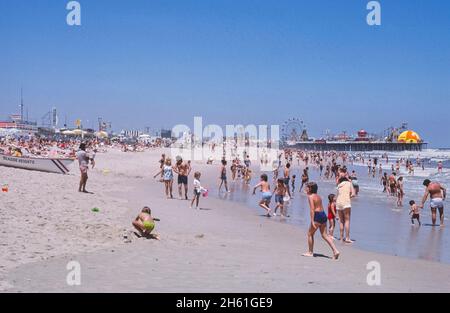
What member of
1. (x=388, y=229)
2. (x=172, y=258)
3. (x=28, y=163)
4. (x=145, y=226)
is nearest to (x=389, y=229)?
(x=388, y=229)

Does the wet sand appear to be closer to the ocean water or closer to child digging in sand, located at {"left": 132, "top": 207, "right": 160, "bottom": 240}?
the ocean water

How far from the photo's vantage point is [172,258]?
6.71m

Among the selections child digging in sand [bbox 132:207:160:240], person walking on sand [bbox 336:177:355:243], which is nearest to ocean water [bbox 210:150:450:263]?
person walking on sand [bbox 336:177:355:243]

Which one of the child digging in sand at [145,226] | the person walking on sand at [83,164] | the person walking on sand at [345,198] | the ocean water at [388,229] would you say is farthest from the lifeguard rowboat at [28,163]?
the person walking on sand at [345,198]

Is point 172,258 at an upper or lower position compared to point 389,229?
upper

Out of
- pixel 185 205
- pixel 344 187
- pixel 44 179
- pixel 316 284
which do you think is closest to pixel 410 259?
pixel 344 187

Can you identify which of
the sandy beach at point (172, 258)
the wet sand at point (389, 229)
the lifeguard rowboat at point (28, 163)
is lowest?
the wet sand at point (389, 229)

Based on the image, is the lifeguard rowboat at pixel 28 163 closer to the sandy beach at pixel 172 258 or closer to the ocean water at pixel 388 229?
the ocean water at pixel 388 229

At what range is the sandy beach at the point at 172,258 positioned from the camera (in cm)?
538

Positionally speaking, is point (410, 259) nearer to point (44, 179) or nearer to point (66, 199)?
point (66, 199)

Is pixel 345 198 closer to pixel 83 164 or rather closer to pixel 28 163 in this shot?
pixel 83 164

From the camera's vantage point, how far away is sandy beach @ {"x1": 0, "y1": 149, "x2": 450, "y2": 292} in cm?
538
